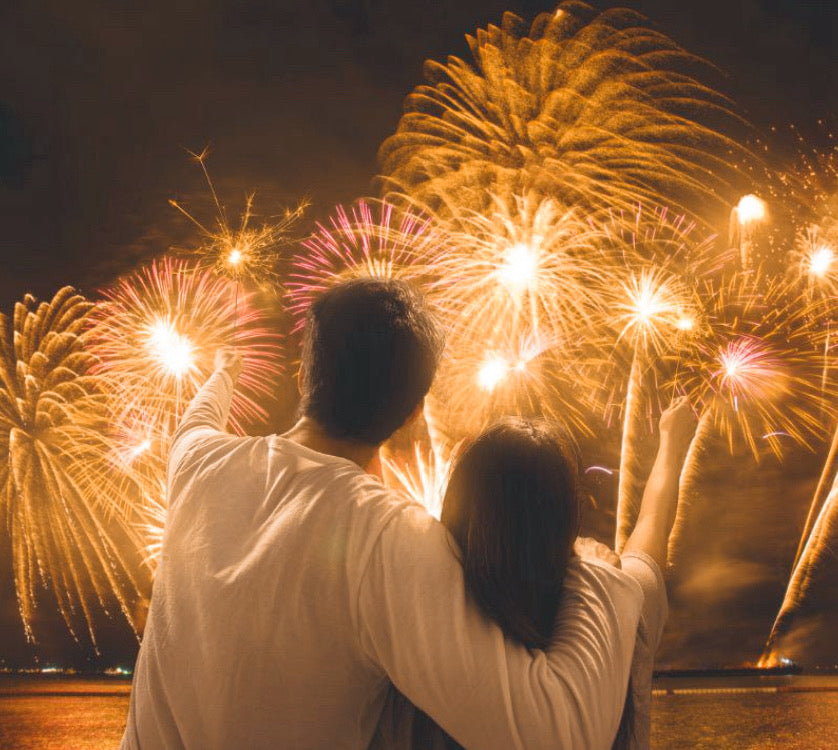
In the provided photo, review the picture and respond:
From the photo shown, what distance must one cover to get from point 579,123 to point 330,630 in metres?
3.14

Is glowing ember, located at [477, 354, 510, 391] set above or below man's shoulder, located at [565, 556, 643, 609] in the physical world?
above

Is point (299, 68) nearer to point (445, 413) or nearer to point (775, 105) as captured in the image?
point (445, 413)

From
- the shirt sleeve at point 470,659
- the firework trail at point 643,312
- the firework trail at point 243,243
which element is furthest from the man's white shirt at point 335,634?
the firework trail at point 243,243

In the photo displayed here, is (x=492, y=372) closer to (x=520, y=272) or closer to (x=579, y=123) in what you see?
(x=520, y=272)

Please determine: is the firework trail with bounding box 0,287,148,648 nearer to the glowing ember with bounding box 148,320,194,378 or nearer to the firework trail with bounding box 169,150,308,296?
the glowing ember with bounding box 148,320,194,378

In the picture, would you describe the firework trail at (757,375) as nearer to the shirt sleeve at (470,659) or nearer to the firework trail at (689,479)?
the firework trail at (689,479)

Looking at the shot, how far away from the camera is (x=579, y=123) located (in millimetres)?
3436

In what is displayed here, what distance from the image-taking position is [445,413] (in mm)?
3453

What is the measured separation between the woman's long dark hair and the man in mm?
43

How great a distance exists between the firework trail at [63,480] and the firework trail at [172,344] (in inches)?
6.2

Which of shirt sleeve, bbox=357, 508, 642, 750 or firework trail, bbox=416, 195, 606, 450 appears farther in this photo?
firework trail, bbox=416, 195, 606, 450

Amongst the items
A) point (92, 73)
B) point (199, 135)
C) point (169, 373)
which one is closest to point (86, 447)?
point (169, 373)

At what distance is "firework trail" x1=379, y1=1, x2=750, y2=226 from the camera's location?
3.33m

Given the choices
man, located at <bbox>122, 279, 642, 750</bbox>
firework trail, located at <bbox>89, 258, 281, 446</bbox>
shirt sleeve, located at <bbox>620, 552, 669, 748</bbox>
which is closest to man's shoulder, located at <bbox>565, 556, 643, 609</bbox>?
man, located at <bbox>122, 279, 642, 750</bbox>
